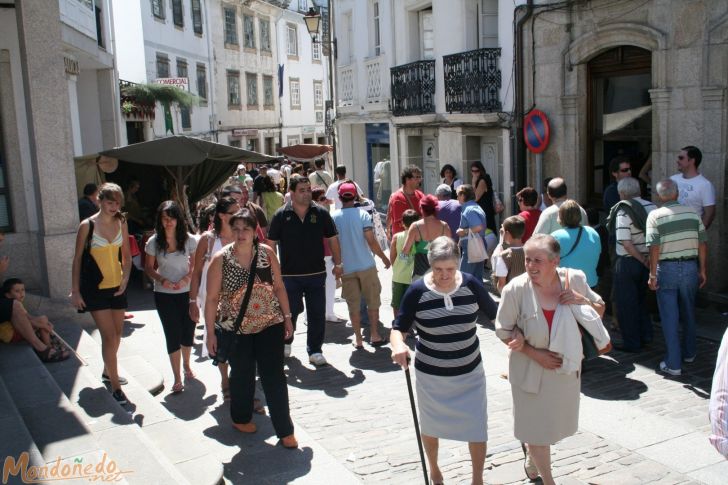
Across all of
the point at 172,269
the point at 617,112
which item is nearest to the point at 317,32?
the point at 617,112

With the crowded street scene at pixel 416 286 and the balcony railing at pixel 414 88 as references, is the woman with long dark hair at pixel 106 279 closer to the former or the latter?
the crowded street scene at pixel 416 286

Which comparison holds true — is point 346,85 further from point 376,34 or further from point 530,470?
point 530,470

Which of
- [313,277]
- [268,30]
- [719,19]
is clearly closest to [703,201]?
[719,19]

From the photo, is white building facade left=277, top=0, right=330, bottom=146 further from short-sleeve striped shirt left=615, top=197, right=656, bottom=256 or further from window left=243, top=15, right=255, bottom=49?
short-sleeve striped shirt left=615, top=197, right=656, bottom=256

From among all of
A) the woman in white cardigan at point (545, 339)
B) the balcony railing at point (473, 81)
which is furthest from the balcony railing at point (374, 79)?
the woman in white cardigan at point (545, 339)

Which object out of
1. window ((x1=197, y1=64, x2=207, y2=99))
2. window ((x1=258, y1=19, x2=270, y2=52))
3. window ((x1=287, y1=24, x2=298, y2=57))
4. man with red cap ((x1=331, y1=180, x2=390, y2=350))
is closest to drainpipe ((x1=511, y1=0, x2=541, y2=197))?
man with red cap ((x1=331, y1=180, x2=390, y2=350))

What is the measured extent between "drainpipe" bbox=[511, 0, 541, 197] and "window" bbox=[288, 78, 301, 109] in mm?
30895

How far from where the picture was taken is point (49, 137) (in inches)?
336

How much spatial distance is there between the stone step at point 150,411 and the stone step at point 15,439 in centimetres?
66

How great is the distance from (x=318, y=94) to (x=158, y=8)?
19127mm

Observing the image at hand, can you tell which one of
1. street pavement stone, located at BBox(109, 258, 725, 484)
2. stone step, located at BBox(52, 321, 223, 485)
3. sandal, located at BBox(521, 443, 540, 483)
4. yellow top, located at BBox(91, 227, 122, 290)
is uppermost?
yellow top, located at BBox(91, 227, 122, 290)

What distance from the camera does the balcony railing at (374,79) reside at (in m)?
19.7

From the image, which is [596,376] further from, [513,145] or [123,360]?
[513,145]

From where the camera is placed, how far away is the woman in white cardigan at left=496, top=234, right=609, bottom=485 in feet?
14.5
